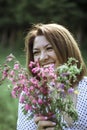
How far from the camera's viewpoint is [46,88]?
10.4ft

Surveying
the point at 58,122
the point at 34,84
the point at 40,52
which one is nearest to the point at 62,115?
the point at 58,122

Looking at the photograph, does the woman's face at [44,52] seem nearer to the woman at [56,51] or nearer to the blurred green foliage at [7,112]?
the woman at [56,51]

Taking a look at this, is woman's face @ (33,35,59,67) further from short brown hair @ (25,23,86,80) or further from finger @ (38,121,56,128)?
finger @ (38,121,56,128)

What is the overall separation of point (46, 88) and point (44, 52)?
0.48 metres

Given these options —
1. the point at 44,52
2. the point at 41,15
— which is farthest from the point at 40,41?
the point at 41,15

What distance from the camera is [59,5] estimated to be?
39.5m

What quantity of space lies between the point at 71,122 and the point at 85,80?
0.30 meters

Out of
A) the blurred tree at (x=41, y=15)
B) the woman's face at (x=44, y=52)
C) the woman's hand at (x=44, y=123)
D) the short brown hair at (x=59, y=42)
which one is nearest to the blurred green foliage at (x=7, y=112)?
the short brown hair at (x=59, y=42)

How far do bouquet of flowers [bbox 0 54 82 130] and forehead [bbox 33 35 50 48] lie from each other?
38 centimetres

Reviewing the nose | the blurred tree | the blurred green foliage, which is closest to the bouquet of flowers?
the nose

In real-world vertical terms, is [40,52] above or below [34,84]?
above

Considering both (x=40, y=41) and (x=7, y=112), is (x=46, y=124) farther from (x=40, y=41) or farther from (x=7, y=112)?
(x=7, y=112)

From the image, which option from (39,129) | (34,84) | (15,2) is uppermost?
(15,2)

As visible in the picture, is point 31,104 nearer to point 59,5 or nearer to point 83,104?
point 83,104
